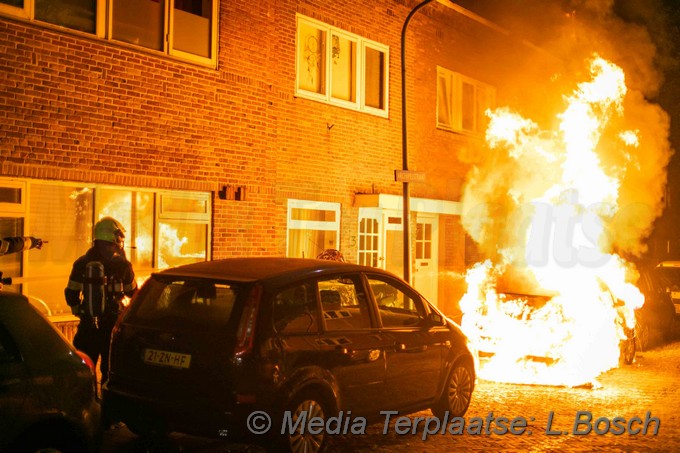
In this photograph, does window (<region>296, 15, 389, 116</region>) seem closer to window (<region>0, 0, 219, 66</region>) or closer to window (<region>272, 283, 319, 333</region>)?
window (<region>0, 0, 219, 66</region>)

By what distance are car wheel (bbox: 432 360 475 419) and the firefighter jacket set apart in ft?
11.5

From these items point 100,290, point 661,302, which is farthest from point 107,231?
point 661,302

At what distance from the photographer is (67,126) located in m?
9.46

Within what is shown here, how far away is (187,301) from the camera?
6043 millimetres

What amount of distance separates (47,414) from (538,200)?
12.7m

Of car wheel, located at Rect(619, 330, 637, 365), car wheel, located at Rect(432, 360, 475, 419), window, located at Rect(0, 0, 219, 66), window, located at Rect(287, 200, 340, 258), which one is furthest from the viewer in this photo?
window, located at Rect(287, 200, 340, 258)

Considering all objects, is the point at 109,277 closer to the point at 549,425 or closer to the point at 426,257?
the point at 549,425

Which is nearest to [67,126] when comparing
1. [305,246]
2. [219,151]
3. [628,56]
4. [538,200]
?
[219,151]

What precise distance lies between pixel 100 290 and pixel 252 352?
2372 millimetres

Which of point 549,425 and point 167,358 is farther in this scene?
point 549,425

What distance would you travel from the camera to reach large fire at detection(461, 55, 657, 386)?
1041cm

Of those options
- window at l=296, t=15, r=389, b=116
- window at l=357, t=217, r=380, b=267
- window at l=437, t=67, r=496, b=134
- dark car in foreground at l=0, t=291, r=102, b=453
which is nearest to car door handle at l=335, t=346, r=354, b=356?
dark car in foreground at l=0, t=291, r=102, b=453

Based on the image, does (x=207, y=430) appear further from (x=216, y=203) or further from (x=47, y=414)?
(x=216, y=203)

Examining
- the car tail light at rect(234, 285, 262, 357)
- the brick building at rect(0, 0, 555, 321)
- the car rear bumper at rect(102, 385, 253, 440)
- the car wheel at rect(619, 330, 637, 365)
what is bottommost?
the car wheel at rect(619, 330, 637, 365)
